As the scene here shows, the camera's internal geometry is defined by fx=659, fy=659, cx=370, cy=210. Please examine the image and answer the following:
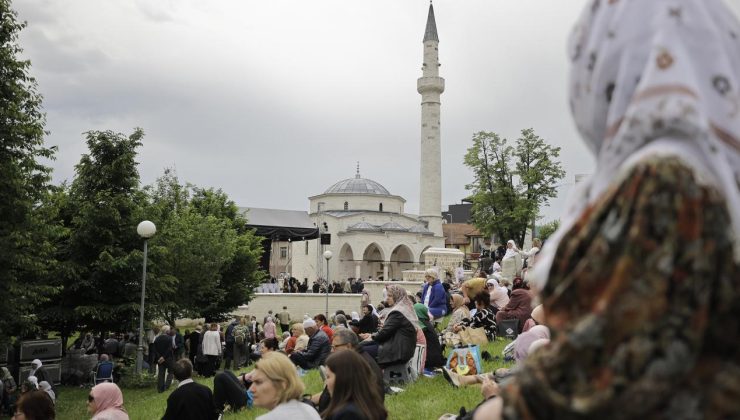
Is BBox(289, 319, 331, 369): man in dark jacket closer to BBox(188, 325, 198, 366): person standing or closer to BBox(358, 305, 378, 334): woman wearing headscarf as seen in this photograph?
BBox(358, 305, 378, 334): woman wearing headscarf

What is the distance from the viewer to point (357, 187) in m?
86.2

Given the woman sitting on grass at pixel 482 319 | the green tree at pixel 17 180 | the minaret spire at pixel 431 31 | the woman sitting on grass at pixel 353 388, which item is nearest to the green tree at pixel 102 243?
the green tree at pixel 17 180

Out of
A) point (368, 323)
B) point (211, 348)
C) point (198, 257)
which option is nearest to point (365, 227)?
point (198, 257)

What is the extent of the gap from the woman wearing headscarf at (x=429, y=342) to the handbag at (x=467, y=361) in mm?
2395

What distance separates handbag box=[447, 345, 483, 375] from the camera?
9629 millimetres

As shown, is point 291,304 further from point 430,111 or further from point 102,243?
point 430,111

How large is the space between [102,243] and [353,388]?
848 inches

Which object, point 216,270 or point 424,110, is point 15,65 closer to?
point 216,270

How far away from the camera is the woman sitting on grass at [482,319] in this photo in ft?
45.3

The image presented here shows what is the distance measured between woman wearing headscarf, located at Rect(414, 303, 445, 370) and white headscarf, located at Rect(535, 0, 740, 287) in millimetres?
10865

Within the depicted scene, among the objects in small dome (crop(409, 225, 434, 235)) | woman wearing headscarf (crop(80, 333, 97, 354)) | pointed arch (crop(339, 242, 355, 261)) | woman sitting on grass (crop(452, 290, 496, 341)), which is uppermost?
small dome (crop(409, 225, 434, 235))

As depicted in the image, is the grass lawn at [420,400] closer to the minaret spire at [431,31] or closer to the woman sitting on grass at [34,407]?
the woman sitting on grass at [34,407]

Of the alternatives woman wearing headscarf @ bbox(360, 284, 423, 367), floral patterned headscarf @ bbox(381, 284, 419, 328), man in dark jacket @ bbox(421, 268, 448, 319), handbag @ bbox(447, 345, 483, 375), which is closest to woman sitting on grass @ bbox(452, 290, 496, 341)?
floral patterned headscarf @ bbox(381, 284, 419, 328)

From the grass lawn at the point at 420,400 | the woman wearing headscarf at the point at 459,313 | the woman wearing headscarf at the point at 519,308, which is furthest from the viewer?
the woman wearing headscarf at the point at 459,313
